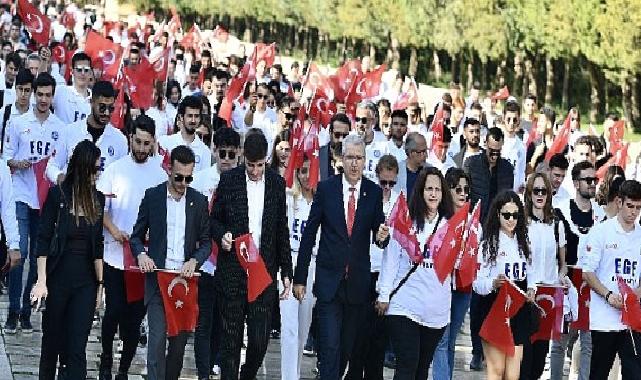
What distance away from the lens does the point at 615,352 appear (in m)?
11.9

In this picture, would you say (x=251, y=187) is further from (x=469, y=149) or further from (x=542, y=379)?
(x=469, y=149)

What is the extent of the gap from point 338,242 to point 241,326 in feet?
2.86

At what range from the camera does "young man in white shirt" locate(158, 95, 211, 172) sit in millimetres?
13758

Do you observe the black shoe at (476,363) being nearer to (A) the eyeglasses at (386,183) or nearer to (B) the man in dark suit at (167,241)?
(A) the eyeglasses at (386,183)

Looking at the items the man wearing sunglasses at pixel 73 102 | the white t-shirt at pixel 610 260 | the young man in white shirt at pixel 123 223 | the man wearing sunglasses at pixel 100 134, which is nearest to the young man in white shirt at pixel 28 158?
the man wearing sunglasses at pixel 100 134

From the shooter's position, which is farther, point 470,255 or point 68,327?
point 470,255

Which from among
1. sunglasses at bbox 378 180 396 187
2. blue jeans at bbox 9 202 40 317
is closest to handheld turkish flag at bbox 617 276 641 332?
sunglasses at bbox 378 180 396 187

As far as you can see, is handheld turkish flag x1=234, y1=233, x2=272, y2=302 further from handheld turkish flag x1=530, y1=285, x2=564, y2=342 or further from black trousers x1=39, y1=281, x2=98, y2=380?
handheld turkish flag x1=530, y1=285, x2=564, y2=342

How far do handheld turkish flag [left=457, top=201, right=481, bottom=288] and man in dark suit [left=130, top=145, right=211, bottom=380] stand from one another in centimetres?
173

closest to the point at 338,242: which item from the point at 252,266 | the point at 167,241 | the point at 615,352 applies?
the point at 252,266

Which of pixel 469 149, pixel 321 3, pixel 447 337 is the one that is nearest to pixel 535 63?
pixel 321 3

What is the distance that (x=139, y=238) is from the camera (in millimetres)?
11117

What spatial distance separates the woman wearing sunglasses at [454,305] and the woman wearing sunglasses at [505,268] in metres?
0.27

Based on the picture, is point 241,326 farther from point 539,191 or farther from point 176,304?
point 539,191
